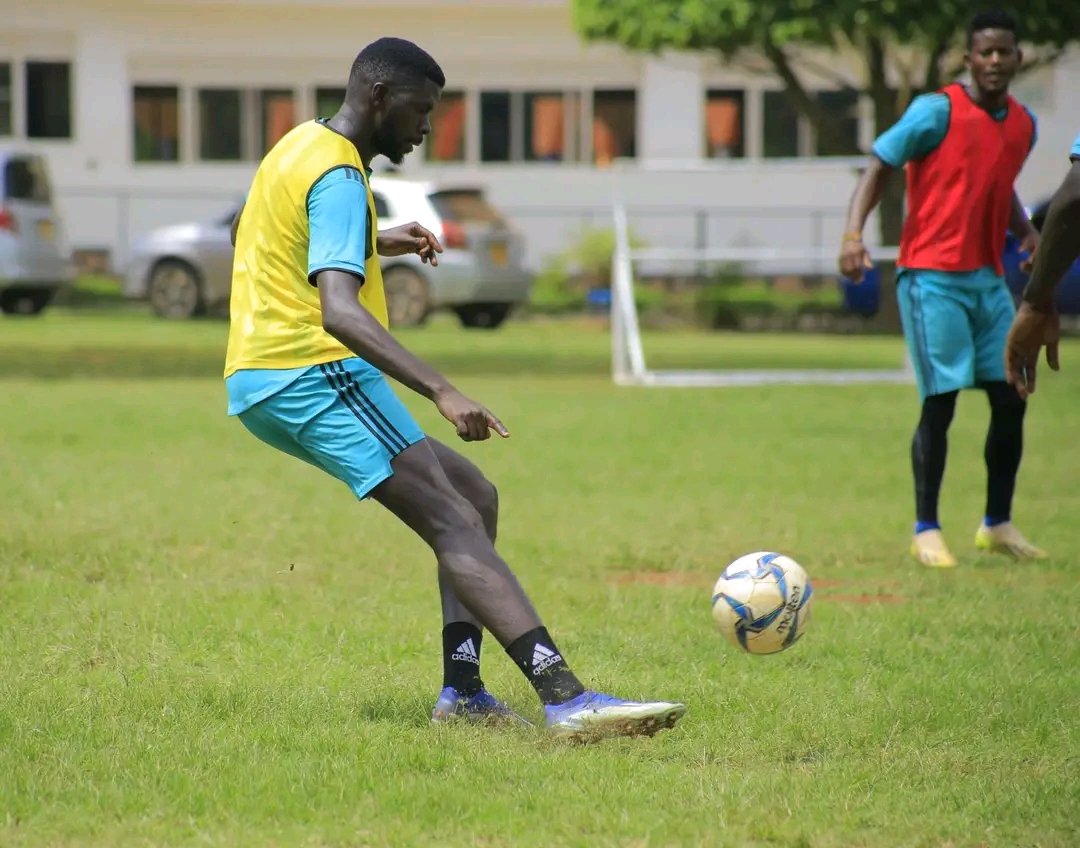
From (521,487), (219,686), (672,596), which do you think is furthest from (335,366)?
(521,487)

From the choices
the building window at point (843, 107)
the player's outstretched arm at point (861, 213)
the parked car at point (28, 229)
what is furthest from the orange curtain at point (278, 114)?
the player's outstretched arm at point (861, 213)

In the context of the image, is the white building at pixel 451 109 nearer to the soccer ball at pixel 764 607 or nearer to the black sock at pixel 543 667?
the soccer ball at pixel 764 607

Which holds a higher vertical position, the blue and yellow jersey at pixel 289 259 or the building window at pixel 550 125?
the building window at pixel 550 125

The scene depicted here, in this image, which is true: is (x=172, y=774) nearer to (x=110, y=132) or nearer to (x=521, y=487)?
(x=521, y=487)

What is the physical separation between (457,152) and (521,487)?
86.9ft

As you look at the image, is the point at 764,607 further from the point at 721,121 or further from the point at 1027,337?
the point at 721,121

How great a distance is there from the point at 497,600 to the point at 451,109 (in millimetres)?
32254

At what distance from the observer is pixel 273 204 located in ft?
17.0

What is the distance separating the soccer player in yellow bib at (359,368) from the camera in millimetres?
5027

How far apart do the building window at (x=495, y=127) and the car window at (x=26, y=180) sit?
468 inches

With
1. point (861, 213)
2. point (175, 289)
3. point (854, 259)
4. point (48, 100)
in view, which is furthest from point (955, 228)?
point (48, 100)

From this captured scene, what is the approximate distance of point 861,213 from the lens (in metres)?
8.36

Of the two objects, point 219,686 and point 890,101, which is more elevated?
point 890,101

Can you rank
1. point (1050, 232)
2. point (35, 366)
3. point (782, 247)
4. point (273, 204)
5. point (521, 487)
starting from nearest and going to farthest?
point (273, 204), point (1050, 232), point (521, 487), point (35, 366), point (782, 247)
